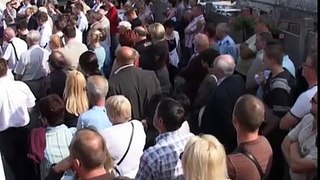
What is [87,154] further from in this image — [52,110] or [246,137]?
[52,110]

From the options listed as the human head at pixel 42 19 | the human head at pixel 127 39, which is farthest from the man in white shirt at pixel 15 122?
the human head at pixel 42 19

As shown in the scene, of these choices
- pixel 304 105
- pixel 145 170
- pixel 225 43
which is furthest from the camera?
pixel 225 43

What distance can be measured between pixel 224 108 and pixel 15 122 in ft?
7.55

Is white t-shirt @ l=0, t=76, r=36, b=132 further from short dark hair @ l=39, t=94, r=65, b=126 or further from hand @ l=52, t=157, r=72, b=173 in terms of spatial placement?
hand @ l=52, t=157, r=72, b=173

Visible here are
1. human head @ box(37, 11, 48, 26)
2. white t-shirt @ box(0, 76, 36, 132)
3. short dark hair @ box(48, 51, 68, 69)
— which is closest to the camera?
white t-shirt @ box(0, 76, 36, 132)

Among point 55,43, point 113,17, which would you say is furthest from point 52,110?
point 113,17

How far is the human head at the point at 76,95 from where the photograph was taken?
6.92 metres

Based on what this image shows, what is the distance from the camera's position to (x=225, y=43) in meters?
9.99

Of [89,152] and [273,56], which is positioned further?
[273,56]

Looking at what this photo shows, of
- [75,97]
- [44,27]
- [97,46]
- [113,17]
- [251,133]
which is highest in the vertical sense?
[251,133]

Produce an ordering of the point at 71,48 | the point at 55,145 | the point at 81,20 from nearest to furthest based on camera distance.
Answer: the point at 55,145 < the point at 71,48 < the point at 81,20

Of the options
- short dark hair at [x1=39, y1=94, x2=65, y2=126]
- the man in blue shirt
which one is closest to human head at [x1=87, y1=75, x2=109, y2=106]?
the man in blue shirt

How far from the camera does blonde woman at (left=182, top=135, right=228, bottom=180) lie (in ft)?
14.2

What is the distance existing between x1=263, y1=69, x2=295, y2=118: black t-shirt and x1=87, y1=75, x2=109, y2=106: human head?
1541 millimetres
